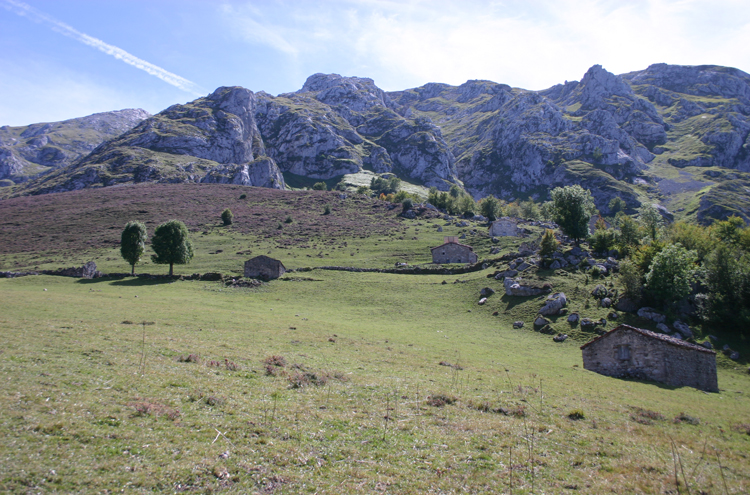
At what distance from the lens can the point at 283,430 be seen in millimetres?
12344

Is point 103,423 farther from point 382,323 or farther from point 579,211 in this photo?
point 579,211

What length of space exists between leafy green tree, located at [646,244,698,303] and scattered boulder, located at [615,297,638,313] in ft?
8.25

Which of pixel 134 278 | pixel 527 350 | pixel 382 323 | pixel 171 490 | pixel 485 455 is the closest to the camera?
pixel 171 490

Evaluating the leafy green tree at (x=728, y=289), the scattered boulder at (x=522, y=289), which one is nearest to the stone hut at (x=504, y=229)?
the scattered boulder at (x=522, y=289)

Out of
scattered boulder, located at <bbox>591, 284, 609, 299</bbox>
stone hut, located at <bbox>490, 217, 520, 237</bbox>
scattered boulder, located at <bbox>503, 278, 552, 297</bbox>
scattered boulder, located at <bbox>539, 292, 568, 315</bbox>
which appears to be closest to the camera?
scattered boulder, located at <bbox>539, 292, 568, 315</bbox>

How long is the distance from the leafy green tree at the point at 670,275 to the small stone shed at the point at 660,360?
44.7 ft

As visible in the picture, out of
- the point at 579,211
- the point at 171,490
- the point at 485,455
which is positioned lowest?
the point at 485,455

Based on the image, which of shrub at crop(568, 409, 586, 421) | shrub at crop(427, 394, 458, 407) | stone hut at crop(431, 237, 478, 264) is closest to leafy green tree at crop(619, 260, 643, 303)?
shrub at crop(568, 409, 586, 421)

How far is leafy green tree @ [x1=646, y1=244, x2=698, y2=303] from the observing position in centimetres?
4009

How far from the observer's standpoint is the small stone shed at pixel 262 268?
65.8m

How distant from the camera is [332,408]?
49.2ft

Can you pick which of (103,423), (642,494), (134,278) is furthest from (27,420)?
(134,278)

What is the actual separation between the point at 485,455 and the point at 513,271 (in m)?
47.6

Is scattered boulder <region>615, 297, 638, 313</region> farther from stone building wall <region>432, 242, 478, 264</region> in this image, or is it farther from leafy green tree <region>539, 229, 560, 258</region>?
stone building wall <region>432, 242, 478, 264</region>
